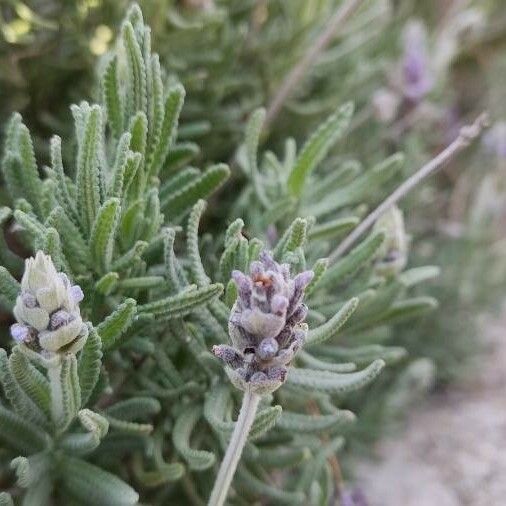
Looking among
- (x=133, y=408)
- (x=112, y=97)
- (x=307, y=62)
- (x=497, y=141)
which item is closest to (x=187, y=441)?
(x=133, y=408)

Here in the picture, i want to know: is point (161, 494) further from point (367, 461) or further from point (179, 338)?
point (367, 461)

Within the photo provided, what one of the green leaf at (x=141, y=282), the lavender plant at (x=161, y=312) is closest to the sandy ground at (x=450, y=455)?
the lavender plant at (x=161, y=312)

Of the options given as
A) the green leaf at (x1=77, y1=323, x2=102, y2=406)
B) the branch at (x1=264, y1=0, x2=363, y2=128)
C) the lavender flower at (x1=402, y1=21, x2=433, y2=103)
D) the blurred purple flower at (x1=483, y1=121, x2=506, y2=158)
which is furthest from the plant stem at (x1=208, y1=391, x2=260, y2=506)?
the blurred purple flower at (x1=483, y1=121, x2=506, y2=158)

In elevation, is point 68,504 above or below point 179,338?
below

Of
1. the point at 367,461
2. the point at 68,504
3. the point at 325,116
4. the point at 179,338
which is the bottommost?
the point at 367,461

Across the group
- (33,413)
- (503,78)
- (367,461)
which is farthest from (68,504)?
(503,78)

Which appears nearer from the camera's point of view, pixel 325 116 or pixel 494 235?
pixel 325 116

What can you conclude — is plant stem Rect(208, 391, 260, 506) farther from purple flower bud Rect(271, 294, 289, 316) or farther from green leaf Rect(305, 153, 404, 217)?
green leaf Rect(305, 153, 404, 217)
